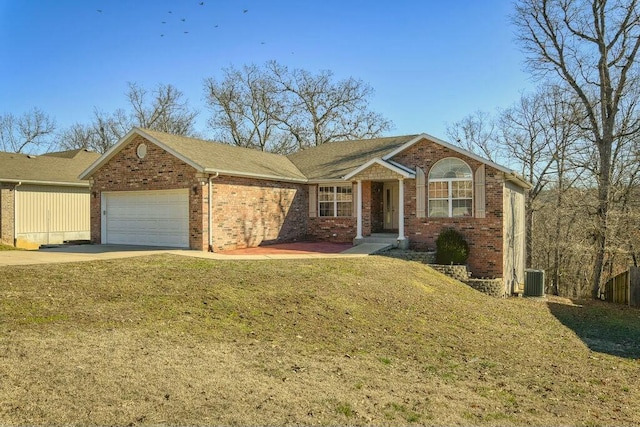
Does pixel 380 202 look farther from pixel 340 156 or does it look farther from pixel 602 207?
pixel 602 207

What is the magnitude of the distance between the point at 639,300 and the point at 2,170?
84.6 feet

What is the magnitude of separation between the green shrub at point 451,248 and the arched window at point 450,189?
84 centimetres

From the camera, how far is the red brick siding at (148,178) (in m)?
16.4

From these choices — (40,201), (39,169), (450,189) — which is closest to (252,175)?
(450,189)

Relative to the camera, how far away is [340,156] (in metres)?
23.2

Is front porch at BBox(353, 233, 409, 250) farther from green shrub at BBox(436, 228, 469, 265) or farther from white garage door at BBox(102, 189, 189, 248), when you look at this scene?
white garage door at BBox(102, 189, 189, 248)

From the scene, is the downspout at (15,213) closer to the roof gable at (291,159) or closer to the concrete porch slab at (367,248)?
the roof gable at (291,159)

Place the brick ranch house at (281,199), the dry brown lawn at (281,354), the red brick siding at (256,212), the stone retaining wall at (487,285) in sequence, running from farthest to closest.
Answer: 1. the red brick siding at (256,212)
2. the brick ranch house at (281,199)
3. the stone retaining wall at (487,285)
4. the dry brown lawn at (281,354)

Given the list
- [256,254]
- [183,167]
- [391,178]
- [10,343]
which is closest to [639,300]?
[391,178]

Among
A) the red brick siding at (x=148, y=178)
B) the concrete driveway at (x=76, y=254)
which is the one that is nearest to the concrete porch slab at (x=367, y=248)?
the red brick siding at (x=148, y=178)

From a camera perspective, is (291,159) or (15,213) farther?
(291,159)

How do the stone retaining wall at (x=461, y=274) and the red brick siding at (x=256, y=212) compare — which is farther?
the red brick siding at (x=256, y=212)

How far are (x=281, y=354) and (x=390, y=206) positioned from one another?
14.7 meters

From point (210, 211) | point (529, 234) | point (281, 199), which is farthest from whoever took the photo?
point (529, 234)
